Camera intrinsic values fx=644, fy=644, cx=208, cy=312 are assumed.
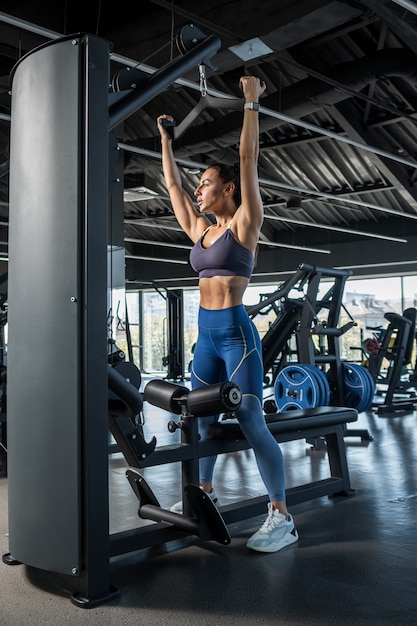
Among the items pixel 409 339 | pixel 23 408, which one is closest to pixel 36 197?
pixel 23 408

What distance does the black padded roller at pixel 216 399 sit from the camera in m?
2.10

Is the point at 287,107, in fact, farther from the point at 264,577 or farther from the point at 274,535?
the point at 264,577

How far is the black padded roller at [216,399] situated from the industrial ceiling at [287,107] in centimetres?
95

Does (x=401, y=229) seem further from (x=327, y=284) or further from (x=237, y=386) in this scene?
(x=237, y=386)

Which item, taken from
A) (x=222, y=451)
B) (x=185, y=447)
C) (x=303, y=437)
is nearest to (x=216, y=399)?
(x=185, y=447)

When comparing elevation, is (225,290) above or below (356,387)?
above

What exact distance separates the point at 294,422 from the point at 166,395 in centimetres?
73

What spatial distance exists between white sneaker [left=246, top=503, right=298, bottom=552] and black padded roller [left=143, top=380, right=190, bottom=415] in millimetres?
523

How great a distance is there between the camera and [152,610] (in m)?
1.79

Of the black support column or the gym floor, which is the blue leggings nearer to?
the gym floor

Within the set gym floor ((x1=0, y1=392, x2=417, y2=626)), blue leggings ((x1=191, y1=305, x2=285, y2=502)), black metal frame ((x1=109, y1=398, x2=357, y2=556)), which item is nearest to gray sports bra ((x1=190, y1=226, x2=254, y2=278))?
blue leggings ((x1=191, y1=305, x2=285, y2=502))

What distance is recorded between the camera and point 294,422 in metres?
2.80

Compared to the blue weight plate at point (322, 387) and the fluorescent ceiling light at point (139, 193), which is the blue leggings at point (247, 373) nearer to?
the blue weight plate at point (322, 387)

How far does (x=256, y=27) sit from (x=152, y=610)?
158 inches
